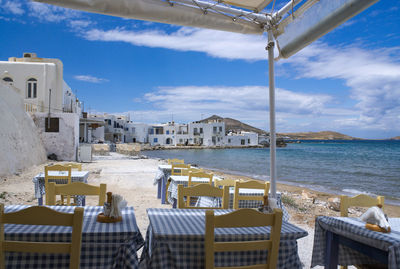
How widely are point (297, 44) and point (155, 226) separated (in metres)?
2.29

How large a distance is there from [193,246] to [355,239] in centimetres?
119

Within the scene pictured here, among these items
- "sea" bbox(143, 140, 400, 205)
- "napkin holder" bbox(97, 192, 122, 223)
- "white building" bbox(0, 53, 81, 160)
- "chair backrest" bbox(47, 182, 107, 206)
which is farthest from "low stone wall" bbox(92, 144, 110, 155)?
"napkin holder" bbox(97, 192, 122, 223)

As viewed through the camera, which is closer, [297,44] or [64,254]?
[64,254]

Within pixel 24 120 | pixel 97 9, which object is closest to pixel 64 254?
pixel 97 9

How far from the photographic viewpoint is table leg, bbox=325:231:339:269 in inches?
92.5

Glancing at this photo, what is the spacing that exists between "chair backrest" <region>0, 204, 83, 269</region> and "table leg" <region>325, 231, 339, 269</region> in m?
1.84

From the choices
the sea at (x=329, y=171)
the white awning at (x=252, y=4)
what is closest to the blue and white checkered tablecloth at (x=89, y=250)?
the white awning at (x=252, y=4)

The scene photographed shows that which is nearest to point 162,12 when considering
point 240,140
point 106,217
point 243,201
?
point 106,217

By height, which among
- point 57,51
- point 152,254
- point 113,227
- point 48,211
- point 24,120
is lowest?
point 152,254

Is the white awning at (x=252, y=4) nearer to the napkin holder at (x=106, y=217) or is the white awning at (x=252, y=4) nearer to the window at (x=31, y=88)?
the napkin holder at (x=106, y=217)

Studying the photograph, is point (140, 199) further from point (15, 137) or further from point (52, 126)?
point (52, 126)

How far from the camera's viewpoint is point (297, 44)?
3.12 meters

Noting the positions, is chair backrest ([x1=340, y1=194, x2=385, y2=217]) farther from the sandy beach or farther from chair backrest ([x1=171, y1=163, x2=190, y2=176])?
chair backrest ([x1=171, y1=163, x2=190, y2=176])

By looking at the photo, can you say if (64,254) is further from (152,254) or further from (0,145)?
(0,145)
